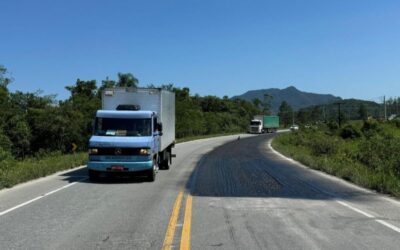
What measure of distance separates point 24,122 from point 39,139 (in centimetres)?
410

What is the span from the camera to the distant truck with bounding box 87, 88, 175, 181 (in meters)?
17.6

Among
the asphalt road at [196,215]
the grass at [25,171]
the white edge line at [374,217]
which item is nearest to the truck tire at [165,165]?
the grass at [25,171]

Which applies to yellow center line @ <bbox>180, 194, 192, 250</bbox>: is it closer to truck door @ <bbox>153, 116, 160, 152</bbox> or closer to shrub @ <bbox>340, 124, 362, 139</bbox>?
truck door @ <bbox>153, 116, 160, 152</bbox>

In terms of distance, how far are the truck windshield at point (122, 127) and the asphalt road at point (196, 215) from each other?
5.60 ft

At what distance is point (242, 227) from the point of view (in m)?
9.57

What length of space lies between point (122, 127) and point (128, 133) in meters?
0.33

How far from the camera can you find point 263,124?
4097 inches

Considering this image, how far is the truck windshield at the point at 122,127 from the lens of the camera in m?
18.5

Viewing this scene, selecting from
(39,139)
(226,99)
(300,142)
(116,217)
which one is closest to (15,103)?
(39,139)

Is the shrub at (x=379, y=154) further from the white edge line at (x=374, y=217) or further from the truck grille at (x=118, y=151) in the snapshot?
the truck grille at (x=118, y=151)

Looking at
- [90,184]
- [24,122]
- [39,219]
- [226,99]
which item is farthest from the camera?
[226,99]

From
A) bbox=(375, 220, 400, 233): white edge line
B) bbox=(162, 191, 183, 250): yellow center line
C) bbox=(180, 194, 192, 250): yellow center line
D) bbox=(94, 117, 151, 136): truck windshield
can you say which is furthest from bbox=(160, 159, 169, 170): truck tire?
bbox=(375, 220, 400, 233): white edge line

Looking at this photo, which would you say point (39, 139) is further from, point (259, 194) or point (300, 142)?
point (259, 194)

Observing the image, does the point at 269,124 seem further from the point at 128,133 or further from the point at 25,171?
the point at 128,133
